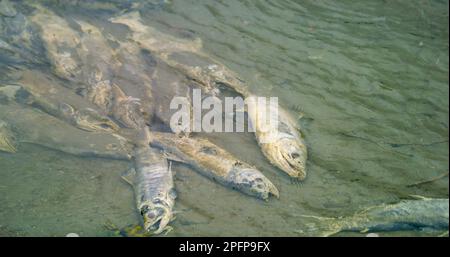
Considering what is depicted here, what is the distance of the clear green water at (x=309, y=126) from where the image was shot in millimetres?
5184

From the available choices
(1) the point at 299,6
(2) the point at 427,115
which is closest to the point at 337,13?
(1) the point at 299,6

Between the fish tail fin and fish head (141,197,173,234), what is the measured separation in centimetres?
170

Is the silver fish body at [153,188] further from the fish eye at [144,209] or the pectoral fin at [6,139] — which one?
the pectoral fin at [6,139]

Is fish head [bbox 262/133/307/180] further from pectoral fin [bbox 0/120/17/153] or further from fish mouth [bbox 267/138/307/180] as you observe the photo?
pectoral fin [bbox 0/120/17/153]

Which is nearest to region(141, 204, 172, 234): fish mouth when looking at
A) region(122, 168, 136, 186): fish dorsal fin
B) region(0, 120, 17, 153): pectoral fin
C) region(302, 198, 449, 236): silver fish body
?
region(122, 168, 136, 186): fish dorsal fin

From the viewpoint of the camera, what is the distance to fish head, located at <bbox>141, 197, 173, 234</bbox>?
4922 mm

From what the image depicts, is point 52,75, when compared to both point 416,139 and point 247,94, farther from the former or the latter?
point 416,139

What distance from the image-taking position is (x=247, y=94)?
692cm

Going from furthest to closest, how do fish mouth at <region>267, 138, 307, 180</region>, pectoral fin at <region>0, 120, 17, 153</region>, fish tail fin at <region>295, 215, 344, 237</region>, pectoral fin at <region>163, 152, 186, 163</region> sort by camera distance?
1. pectoral fin at <region>0, 120, 17, 153</region>
2. pectoral fin at <region>163, 152, 186, 163</region>
3. fish mouth at <region>267, 138, 307, 180</region>
4. fish tail fin at <region>295, 215, 344, 237</region>

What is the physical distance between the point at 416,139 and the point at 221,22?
5.03m

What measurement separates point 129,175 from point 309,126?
3033 mm

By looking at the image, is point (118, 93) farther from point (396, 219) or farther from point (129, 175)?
point (396, 219)

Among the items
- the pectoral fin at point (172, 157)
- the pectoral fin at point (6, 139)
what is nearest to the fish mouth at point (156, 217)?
the pectoral fin at point (172, 157)
